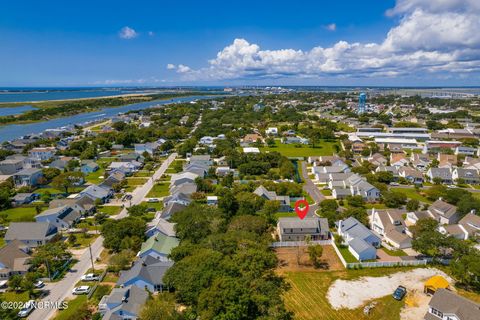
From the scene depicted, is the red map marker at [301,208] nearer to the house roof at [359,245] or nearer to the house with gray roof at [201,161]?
the house roof at [359,245]

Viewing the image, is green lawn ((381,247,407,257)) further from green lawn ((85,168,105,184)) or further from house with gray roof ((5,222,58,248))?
green lawn ((85,168,105,184))

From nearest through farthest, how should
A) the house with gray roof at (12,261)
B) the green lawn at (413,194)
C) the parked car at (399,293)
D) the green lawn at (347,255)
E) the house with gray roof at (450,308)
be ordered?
the house with gray roof at (450,308) → the parked car at (399,293) → the house with gray roof at (12,261) → the green lawn at (347,255) → the green lawn at (413,194)

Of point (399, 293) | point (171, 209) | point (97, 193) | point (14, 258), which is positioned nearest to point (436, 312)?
point (399, 293)

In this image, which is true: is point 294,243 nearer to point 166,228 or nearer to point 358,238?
point 358,238

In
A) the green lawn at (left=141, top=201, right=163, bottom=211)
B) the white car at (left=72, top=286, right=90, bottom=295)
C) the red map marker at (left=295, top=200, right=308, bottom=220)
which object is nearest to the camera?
the white car at (left=72, top=286, right=90, bottom=295)

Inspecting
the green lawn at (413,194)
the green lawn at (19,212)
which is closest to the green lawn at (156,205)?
the green lawn at (19,212)

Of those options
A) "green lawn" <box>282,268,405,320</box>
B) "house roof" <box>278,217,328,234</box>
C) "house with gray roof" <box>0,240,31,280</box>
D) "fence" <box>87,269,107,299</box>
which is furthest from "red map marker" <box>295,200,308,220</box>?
"house with gray roof" <box>0,240,31,280</box>
